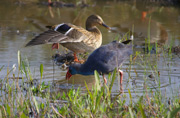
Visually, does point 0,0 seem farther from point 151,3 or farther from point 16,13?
point 151,3

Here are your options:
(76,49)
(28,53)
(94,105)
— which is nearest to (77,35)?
(76,49)

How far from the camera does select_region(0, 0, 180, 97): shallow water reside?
5895 mm

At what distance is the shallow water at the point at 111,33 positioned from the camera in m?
5.89

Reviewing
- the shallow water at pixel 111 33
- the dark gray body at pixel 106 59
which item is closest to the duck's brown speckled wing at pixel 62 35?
the shallow water at pixel 111 33

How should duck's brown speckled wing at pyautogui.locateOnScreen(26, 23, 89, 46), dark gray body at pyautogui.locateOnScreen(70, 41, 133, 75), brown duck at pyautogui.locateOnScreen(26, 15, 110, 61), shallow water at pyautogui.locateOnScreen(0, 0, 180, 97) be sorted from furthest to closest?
brown duck at pyautogui.locateOnScreen(26, 15, 110, 61) → duck's brown speckled wing at pyautogui.locateOnScreen(26, 23, 89, 46) → shallow water at pyautogui.locateOnScreen(0, 0, 180, 97) → dark gray body at pyautogui.locateOnScreen(70, 41, 133, 75)

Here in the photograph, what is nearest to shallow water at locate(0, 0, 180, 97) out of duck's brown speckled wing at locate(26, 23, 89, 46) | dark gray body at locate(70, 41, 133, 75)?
dark gray body at locate(70, 41, 133, 75)

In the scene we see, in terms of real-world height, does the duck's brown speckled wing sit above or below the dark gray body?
above

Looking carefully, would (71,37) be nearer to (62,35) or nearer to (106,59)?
(62,35)

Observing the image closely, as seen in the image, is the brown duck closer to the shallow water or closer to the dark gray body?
the shallow water

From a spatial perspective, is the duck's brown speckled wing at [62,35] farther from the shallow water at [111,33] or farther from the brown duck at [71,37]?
the shallow water at [111,33]

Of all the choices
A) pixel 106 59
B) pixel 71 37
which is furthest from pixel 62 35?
pixel 106 59

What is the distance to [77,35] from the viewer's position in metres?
6.80

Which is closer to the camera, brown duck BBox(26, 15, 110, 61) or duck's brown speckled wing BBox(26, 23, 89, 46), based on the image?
duck's brown speckled wing BBox(26, 23, 89, 46)

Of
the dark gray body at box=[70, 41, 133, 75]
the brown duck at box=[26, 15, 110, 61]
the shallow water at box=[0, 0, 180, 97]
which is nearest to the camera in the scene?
the dark gray body at box=[70, 41, 133, 75]
